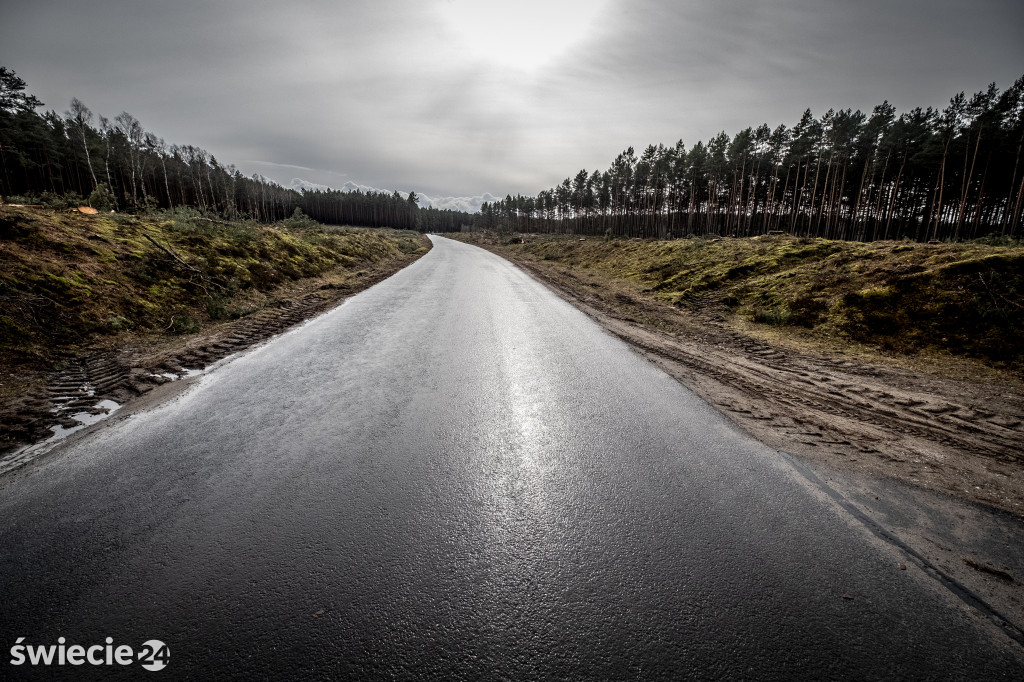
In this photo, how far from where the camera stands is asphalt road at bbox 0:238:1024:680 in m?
1.76

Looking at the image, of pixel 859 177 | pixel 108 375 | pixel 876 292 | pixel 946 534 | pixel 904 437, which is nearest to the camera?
pixel 946 534

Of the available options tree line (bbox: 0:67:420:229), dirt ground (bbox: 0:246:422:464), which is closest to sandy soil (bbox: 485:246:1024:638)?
dirt ground (bbox: 0:246:422:464)

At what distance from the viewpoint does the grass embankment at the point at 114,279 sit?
555cm

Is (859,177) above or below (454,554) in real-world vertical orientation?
above

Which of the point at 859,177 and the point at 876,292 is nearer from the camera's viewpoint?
the point at 876,292

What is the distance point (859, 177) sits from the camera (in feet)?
134

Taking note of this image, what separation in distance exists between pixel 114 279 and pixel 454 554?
31.2 ft

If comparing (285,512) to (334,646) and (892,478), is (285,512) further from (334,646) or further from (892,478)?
(892,478)

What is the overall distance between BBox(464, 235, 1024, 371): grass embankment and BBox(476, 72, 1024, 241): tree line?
21.8 metres

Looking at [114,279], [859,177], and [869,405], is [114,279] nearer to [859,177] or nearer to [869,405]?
[869,405]

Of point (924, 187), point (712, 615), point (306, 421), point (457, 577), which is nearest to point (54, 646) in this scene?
point (457, 577)

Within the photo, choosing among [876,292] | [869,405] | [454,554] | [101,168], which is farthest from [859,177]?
[101,168]

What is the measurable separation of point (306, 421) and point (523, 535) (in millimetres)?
2702

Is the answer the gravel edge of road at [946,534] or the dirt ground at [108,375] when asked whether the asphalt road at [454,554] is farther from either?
the dirt ground at [108,375]
